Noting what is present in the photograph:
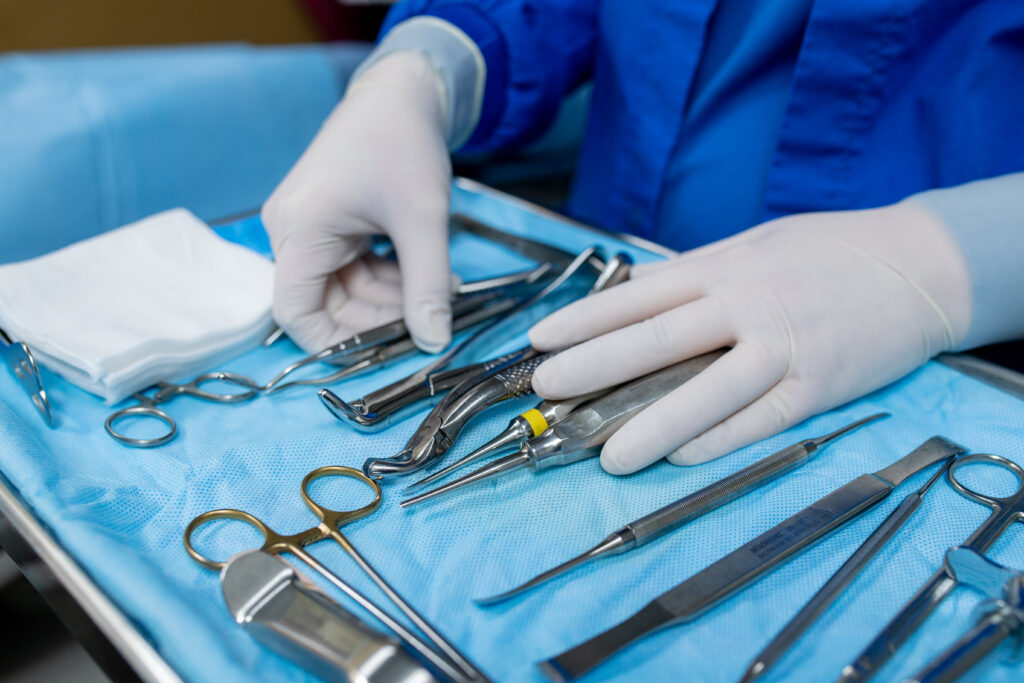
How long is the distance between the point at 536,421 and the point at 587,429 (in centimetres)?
5

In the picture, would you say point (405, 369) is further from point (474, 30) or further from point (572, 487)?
point (474, 30)

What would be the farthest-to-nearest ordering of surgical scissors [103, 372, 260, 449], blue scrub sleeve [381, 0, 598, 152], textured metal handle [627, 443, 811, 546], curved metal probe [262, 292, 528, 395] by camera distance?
blue scrub sleeve [381, 0, 598, 152]
curved metal probe [262, 292, 528, 395]
surgical scissors [103, 372, 260, 449]
textured metal handle [627, 443, 811, 546]

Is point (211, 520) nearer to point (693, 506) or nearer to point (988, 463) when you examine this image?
point (693, 506)

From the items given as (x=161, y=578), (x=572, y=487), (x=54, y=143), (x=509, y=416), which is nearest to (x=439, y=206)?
(x=509, y=416)

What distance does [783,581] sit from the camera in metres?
0.60

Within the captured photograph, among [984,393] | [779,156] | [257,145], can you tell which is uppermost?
[779,156]

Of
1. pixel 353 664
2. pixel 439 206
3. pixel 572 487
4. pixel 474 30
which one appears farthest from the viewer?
pixel 474 30

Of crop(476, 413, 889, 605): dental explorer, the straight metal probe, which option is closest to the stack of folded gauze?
crop(476, 413, 889, 605): dental explorer

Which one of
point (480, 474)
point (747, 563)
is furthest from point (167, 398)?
point (747, 563)

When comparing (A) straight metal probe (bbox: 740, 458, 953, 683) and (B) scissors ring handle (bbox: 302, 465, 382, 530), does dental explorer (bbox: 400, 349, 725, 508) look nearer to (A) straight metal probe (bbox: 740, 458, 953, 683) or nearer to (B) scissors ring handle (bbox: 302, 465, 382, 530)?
(B) scissors ring handle (bbox: 302, 465, 382, 530)

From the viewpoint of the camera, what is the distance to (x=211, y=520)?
2.08 feet

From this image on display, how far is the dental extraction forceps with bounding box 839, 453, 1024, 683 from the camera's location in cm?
52

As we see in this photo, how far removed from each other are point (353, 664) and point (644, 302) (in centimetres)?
54

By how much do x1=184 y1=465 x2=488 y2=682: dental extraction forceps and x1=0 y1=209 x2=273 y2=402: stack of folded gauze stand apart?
0.85 feet
